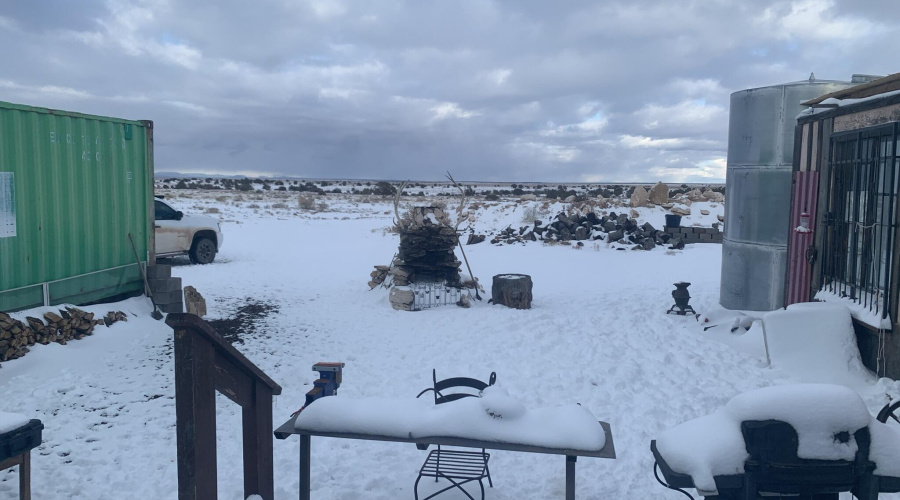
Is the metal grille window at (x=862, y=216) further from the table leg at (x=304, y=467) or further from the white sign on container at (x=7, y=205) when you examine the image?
the white sign on container at (x=7, y=205)

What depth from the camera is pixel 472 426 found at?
3.63 metres

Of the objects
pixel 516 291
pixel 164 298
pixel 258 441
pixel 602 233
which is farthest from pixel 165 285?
pixel 602 233

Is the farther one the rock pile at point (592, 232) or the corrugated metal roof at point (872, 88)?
the rock pile at point (592, 232)

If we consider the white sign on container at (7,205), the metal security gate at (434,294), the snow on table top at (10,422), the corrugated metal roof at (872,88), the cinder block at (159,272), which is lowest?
the metal security gate at (434,294)

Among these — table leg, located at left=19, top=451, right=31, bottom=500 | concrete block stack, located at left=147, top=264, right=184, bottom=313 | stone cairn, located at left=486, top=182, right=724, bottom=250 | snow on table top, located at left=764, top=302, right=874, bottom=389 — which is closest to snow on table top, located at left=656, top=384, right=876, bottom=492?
table leg, located at left=19, top=451, right=31, bottom=500

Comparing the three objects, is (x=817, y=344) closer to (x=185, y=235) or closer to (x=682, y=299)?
(x=682, y=299)

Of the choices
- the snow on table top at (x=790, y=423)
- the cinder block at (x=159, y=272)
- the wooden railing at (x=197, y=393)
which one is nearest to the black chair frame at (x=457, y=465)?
the wooden railing at (x=197, y=393)

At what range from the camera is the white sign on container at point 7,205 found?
771 centimetres

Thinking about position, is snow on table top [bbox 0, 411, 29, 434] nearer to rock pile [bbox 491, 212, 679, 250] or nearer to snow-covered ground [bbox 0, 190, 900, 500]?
snow-covered ground [bbox 0, 190, 900, 500]

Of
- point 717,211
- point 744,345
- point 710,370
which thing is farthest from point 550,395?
point 717,211

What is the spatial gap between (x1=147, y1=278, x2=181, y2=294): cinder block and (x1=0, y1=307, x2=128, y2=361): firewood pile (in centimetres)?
115

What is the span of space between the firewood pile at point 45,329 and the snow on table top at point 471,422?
5.24 m

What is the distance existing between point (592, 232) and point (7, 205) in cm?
1653

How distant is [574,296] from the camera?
12.3 metres
